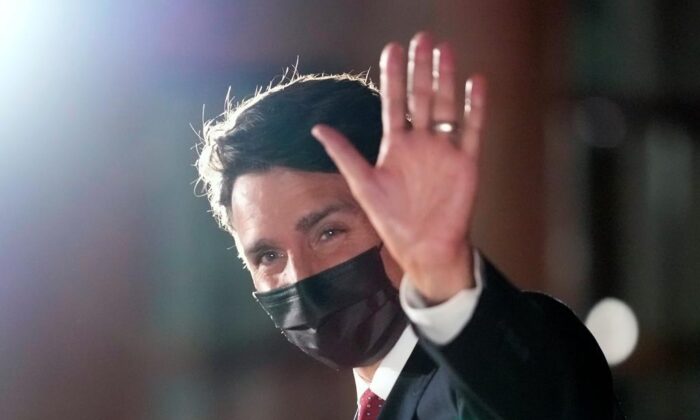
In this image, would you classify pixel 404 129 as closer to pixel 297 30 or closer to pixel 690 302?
pixel 297 30

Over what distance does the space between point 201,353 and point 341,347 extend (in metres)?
0.36

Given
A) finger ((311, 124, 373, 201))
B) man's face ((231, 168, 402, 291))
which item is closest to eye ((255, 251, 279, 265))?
man's face ((231, 168, 402, 291))

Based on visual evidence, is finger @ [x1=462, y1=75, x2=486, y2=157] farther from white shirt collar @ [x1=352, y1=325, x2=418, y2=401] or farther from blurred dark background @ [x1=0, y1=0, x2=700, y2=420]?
blurred dark background @ [x1=0, y1=0, x2=700, y2=420]

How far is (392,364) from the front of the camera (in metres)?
1.06

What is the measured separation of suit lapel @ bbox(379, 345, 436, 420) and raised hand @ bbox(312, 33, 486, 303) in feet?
0.82

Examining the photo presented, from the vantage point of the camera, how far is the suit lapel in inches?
37.4

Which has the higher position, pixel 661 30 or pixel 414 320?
pixel 661 30

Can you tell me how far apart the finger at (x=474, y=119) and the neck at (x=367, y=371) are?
1.40 feet

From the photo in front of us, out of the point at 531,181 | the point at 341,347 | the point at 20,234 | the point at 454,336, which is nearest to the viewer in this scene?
the point at 454,336

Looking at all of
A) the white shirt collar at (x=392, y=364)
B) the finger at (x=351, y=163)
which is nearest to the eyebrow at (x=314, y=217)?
the white shirt collar at (x=392, y=364)

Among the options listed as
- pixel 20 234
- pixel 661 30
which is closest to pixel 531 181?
pixel 661 30

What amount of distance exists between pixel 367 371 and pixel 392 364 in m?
0.05

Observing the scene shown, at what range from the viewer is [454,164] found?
73 cm

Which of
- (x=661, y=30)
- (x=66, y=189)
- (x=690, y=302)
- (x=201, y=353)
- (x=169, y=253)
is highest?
(x=661, y=30)
